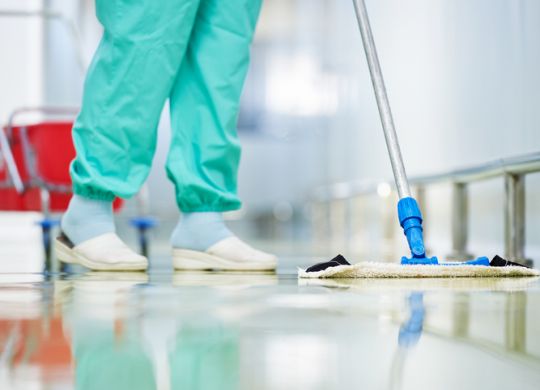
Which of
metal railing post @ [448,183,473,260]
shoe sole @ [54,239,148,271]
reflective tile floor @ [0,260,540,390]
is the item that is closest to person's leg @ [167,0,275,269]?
shoe sole @ [54,239,148,271]

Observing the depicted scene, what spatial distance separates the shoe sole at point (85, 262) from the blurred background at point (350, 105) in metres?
0.77

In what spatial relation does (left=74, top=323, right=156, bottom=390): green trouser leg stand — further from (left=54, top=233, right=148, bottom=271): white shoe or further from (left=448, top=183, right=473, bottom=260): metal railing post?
(left=448, top=183, right=473, bottom=260): metal railing post

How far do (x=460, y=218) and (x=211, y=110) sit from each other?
0.95 metres

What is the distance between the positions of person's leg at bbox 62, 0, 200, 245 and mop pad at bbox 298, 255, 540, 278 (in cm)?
43

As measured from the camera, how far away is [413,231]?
130 centimetres

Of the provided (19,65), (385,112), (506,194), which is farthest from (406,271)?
(19,65)

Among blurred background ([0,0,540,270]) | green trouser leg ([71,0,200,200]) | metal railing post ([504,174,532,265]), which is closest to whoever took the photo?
green trouser leg ([71,0,200,200])

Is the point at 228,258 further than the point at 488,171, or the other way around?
the point at 488,171

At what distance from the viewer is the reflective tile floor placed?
19.7 inches

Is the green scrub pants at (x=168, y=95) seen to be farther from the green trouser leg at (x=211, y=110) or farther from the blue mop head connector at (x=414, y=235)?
the blue mop head connector at (x=414, y=235)

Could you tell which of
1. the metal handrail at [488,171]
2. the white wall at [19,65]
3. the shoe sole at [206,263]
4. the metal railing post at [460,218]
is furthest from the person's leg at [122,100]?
the white wall at [19,65]

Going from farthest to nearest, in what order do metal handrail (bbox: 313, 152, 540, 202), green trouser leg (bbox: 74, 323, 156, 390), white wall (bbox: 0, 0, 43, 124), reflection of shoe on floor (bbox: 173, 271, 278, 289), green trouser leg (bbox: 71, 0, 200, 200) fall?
white wall (bbox: 0, 0, 43, 124) → metal handrail (bbox: 313, 152, 540, 202) → green trouser leg (bbox: 71, 0, 200, 200) → reflection of shoe on floor (bbox: 173, 271, 278, 289) → green trouser leg (bbox: 74, 323, 156, 390)

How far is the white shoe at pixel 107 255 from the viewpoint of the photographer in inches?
60.2

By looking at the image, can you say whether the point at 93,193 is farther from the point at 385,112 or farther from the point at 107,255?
the point at 385,112
